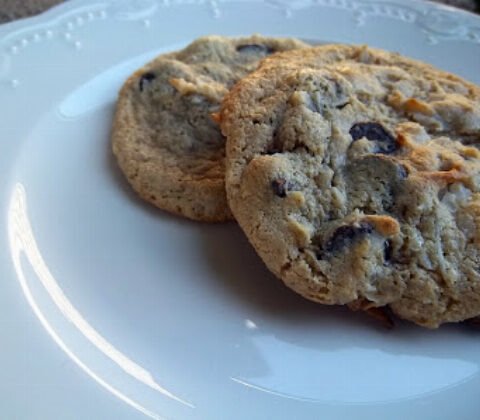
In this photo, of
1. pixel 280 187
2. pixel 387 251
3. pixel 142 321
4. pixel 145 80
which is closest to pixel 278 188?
pixel 280 187

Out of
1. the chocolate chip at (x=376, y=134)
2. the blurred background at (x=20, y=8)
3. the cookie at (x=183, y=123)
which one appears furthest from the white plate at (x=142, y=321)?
the blurred background at (x=20, y=8)

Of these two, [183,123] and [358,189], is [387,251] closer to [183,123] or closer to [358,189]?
[358,189]

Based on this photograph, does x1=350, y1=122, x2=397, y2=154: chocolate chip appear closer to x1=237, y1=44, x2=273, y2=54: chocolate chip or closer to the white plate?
the white plate

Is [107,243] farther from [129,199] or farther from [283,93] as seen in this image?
[283,93]

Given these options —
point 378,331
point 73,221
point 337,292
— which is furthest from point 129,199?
point 378,331

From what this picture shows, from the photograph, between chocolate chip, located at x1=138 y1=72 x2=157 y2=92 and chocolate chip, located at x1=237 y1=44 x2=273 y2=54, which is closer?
chocolate chip, located at x1=138 y1=72 x2=157 y2=92

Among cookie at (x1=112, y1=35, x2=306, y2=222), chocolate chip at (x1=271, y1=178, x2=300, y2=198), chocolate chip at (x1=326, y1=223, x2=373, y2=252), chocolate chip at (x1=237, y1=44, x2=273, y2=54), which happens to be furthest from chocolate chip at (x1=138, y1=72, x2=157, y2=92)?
chocolate chip at (x1=326, y1=223, x2=373, y2=252)
